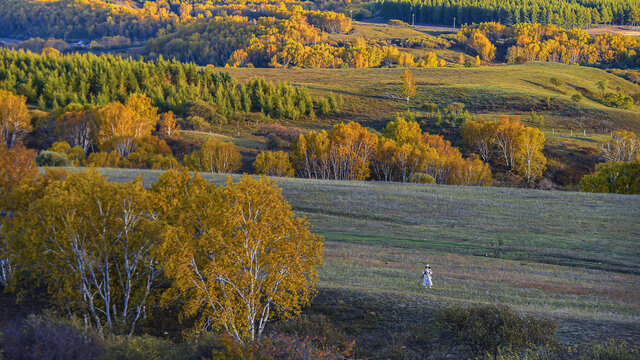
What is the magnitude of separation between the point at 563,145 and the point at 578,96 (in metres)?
39.2

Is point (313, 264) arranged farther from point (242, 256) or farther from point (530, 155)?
point (530, 155)

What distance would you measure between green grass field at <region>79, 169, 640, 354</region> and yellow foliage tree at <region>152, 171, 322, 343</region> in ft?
13.9

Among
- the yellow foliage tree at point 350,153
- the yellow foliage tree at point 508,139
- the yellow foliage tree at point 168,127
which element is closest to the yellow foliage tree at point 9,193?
the yellow foliage tree at point 350,153

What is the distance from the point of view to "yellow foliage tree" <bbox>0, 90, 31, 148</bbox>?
105 metres

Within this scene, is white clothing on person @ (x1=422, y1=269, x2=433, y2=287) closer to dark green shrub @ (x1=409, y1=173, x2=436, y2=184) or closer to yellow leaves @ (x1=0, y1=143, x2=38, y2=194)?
yellow leaves @ (x1=0, y1=143, x2=38, y2=194)

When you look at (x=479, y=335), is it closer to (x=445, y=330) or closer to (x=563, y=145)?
(x=445, y=330)

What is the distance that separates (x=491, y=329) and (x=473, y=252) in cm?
1523

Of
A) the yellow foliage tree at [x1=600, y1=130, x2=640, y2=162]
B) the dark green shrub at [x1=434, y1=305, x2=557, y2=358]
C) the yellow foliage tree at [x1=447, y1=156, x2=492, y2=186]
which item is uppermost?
the dark green shrub at [x1=434, y1=305, x2=557, y2=358]

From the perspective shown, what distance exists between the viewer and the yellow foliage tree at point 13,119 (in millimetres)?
105000

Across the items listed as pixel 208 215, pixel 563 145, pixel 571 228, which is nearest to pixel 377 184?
pixel 571 228

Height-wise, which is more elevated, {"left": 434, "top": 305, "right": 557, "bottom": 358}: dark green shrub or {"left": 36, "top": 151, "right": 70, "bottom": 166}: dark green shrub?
{"left": 434, "top": 305, "right": 557, "bottom": 358}: dark green shrub

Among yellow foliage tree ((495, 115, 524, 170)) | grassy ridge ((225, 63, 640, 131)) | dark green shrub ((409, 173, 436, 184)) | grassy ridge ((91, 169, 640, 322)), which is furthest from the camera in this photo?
grassy ridge ((225, 63, 640, 131))

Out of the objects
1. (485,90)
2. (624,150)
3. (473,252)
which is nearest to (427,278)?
(473,252)

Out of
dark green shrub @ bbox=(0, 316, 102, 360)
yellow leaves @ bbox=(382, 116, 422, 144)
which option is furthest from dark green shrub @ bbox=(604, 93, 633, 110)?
Result: dark green shrub @ bbox=(0, 316, 102, 360)
